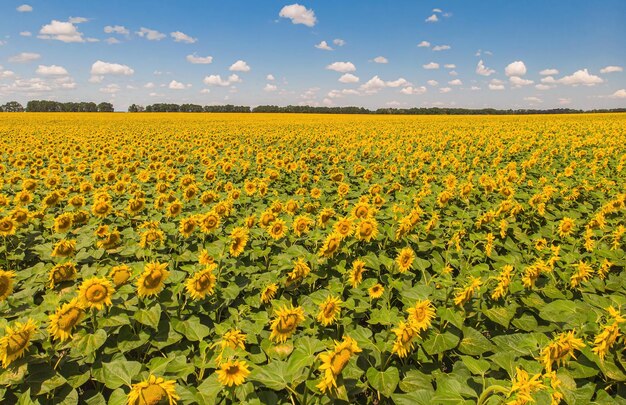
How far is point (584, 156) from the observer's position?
569 inches

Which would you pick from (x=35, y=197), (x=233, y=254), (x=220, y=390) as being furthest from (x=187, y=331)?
(x=35, y=197)

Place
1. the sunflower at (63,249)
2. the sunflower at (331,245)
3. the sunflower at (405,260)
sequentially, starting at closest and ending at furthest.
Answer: the sunflower at (405,260) → the sunflower at (331,245) → the sunflower at (63,249)

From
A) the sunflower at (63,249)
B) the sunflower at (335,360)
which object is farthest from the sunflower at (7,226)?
the sunflower at (335,360)

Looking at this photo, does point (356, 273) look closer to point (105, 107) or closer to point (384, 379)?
point (384, 379)

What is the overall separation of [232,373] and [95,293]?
4.93ft

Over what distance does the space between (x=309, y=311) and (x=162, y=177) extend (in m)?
7.39

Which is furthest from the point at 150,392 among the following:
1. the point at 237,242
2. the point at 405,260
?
the point at 405,260

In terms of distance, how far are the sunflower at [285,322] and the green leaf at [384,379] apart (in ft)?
2.20

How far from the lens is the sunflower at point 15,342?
8.08ft

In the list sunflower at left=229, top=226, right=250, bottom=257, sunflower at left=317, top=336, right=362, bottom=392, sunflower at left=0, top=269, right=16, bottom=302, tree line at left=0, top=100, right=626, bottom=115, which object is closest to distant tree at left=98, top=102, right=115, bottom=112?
tree line at left=0, top=100, right=626, bottom=115

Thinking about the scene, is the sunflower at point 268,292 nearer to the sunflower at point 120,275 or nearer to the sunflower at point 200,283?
the sunflower at point 200,283

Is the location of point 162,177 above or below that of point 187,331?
above

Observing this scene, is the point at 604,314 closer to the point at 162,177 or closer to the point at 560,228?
the point at 560,228

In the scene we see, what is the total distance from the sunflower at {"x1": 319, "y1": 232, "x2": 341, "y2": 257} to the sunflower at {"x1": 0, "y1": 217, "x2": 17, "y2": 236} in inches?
184
